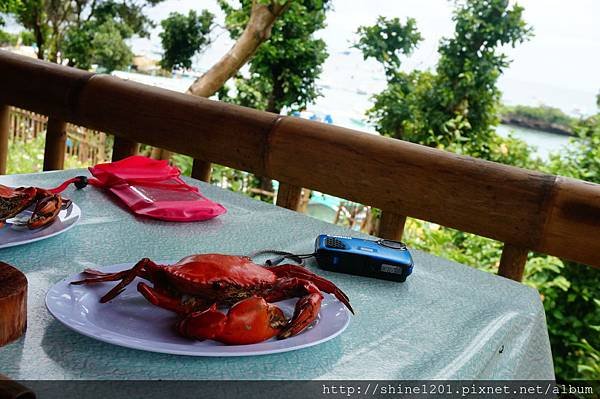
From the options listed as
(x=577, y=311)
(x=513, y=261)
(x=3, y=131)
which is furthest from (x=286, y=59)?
(x=513, y=261)

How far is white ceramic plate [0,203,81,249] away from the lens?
0.72 m

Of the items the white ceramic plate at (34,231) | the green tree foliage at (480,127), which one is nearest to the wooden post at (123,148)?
the white ceramic plate at (34,231)

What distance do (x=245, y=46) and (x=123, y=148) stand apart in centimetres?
493

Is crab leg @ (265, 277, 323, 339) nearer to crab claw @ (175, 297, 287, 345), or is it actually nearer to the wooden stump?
crab claw @ (175, 297, 287, 345)

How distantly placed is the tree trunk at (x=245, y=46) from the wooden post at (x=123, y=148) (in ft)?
15.4

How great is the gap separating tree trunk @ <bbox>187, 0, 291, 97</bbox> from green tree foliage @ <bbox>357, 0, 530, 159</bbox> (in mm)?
1576

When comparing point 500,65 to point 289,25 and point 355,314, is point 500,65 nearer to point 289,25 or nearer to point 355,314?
point 289,25

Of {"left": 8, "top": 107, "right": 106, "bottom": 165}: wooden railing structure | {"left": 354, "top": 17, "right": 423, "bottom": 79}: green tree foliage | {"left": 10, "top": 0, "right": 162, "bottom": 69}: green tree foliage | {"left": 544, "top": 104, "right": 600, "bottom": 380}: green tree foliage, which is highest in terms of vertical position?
{"left": 354, "top": 17, "right": 423, "bottom": 79}: green tree foliage

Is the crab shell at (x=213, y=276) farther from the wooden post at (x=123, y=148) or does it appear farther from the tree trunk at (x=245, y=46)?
the tree trunk at (x=245, y=46)

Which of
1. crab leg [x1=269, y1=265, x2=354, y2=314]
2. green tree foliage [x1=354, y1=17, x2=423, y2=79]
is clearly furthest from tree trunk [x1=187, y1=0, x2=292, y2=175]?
crab leg [x1=269, y1=265, x2=354, y2=314]

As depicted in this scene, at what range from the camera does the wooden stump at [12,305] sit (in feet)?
1.61

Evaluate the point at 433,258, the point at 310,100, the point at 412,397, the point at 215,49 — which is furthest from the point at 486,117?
the point at 412,397

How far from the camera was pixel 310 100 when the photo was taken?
7684 mm

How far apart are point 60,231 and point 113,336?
286 mm
